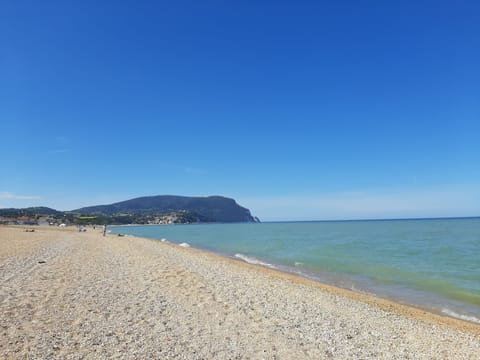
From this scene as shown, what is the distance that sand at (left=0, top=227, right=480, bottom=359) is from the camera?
5984 mm

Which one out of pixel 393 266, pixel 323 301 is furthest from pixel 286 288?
pixel 393 266

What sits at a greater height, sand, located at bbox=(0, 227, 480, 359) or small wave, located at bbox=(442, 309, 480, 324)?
sand, located at bbox=(0, 227, 480, 359)

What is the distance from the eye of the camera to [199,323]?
7.53m

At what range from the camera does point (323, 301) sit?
11.0 metres

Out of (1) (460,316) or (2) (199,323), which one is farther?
(1) (460,316)

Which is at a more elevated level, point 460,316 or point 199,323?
point 199,323

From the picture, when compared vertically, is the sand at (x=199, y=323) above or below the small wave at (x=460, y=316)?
above

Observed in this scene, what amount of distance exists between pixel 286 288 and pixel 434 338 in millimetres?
5574

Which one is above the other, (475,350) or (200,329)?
(200,329)

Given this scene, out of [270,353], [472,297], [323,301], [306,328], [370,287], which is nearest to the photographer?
[270,353]

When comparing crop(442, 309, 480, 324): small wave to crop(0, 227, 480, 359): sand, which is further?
crop(442, 309, 480, 324): small wave

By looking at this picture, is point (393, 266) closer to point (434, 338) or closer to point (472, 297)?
point (472, 297)

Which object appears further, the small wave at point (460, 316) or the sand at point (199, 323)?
the small wave at point (460, 316)

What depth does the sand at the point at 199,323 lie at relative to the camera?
5984 mm
